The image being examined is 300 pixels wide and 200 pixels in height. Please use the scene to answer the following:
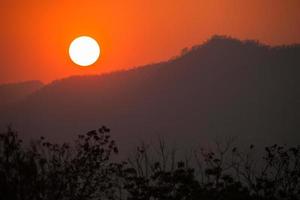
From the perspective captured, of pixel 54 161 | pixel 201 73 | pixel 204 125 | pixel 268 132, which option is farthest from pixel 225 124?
pixel 54 161

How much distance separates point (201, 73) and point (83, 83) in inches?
1083

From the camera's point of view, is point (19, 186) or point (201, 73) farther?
point (201, 73)

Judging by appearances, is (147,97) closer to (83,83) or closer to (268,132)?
(83,83)

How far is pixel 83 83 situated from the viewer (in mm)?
125438

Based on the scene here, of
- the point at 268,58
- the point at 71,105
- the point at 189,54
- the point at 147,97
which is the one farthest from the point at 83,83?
the point at 268,58

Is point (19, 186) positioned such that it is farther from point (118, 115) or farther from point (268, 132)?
point (118, 115)

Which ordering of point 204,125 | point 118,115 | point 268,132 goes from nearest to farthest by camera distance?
point 268,132 → point 204,125 → point 118,115

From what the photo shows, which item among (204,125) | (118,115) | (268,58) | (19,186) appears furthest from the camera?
(268,58)

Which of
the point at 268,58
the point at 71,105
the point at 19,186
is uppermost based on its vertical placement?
the point at 268,58

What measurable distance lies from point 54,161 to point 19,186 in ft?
A: 12.7

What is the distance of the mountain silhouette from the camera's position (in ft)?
366

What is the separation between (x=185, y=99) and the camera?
125m

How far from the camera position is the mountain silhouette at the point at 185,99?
11150 cm

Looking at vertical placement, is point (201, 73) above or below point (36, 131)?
above
